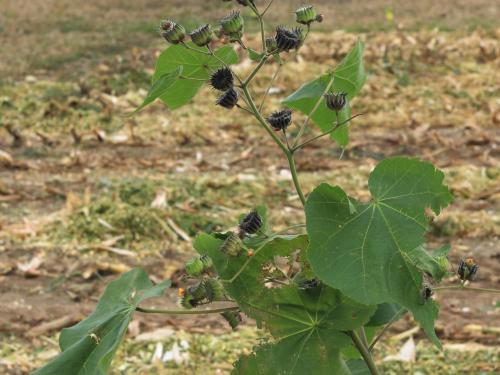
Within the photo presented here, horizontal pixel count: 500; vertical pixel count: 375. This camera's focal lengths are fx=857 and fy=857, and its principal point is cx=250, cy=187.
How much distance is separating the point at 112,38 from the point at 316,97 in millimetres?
8460

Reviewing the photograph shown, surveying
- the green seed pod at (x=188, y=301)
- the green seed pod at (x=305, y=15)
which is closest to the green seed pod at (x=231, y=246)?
the green seed pod at (x=188, y=301)

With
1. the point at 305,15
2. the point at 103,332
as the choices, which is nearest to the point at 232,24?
the point at 305,15

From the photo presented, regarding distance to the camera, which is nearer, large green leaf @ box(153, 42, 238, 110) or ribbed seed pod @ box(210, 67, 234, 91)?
ribbed seed pod @ box(210, 67, 234, 91)

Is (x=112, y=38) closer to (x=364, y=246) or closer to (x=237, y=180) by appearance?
(x=237, y=180)

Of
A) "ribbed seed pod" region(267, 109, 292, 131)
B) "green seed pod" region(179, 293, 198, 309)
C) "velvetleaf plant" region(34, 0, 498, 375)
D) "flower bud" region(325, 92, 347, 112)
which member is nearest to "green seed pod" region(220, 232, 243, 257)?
"velvetleaf plant" region(34, 0, 498, 375)

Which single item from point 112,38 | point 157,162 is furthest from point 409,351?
point 112,38

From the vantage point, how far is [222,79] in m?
1.64

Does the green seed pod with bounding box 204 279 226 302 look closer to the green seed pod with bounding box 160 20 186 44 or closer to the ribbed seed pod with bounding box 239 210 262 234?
the ribbed seed pod with bounding box 239 210 262 234

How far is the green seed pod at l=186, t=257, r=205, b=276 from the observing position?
1651mm

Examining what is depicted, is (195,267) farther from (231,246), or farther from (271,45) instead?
(271,45)

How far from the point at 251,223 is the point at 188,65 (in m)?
0.39

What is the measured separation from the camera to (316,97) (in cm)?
201

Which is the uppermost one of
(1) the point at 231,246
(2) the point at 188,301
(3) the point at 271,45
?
(3) the point at 271,45

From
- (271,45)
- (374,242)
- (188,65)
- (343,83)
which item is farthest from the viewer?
(343,83)
